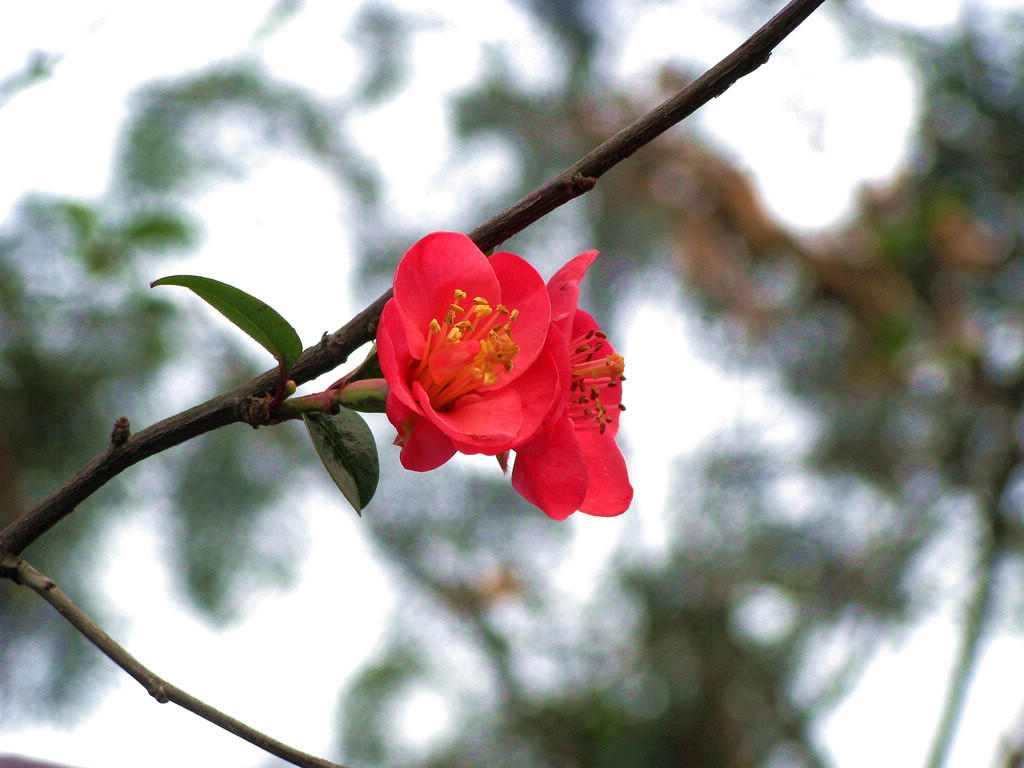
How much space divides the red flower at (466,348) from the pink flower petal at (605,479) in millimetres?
90

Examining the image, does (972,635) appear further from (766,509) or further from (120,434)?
(120,434)

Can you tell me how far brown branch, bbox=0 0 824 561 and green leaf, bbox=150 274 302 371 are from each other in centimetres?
1

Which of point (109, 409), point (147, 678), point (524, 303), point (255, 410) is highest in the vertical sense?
point (109, 409)

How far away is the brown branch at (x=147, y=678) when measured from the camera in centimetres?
37

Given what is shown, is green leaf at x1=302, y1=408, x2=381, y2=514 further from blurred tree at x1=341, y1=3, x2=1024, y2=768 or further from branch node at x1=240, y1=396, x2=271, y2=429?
blurred tree at x1=341, y1=3, x2=1024, y2=768

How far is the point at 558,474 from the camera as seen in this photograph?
0.49 meters

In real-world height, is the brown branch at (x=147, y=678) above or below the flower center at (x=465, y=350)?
below

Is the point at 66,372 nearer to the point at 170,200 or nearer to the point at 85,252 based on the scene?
the point at 85,252

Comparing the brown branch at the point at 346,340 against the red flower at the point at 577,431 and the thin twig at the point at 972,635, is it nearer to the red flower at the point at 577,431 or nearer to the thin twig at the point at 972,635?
the red flower at the point at 577,431

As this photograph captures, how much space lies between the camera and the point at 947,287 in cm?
220

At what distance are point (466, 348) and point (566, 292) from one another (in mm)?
70

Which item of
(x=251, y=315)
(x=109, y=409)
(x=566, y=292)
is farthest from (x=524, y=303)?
(x=109, y=409)

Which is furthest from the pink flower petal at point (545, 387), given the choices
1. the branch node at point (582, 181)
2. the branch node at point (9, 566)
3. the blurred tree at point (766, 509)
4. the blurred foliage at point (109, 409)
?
the blurred tree at point (766, 509)

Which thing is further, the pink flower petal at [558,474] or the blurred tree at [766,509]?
the blurred tree at [766,509]
